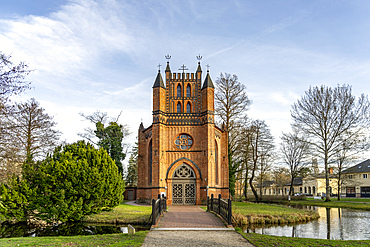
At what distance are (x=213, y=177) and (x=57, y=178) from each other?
54.0 ft

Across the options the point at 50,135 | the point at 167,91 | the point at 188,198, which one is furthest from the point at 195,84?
the point at 50,135

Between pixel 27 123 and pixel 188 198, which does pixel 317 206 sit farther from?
pixel 27 123

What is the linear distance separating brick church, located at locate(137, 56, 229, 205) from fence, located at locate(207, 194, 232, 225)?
7.84 metres

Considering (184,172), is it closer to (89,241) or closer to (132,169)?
(89,241)

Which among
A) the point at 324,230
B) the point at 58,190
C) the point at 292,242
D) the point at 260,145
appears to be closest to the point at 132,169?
the point at 260,145

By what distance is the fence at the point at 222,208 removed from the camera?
1426cm

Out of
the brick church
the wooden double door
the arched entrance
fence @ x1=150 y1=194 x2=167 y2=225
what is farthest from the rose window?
fence @ x1=150 y1=194 x2=167 y2=225

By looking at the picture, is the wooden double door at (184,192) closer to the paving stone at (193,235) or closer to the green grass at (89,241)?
the paving stone at (193,235)

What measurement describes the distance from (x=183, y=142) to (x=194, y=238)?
19.2 meters

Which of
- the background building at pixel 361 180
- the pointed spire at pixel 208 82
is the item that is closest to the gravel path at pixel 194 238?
the pointed spire at pixel 208 82

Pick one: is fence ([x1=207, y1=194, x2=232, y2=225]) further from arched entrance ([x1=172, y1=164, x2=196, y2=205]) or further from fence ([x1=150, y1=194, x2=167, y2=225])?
arched entrance ([x1=172, y1=164, x2=196, y2=205])

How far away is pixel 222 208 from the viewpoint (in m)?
16.5

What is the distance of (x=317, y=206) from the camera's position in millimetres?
34219

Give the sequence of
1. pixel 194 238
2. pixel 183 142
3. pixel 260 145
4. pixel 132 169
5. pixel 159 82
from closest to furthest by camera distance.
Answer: pixel 194 238
pixel 183 142
pixel 159 82
pixel 260 145
pixel 132 169
